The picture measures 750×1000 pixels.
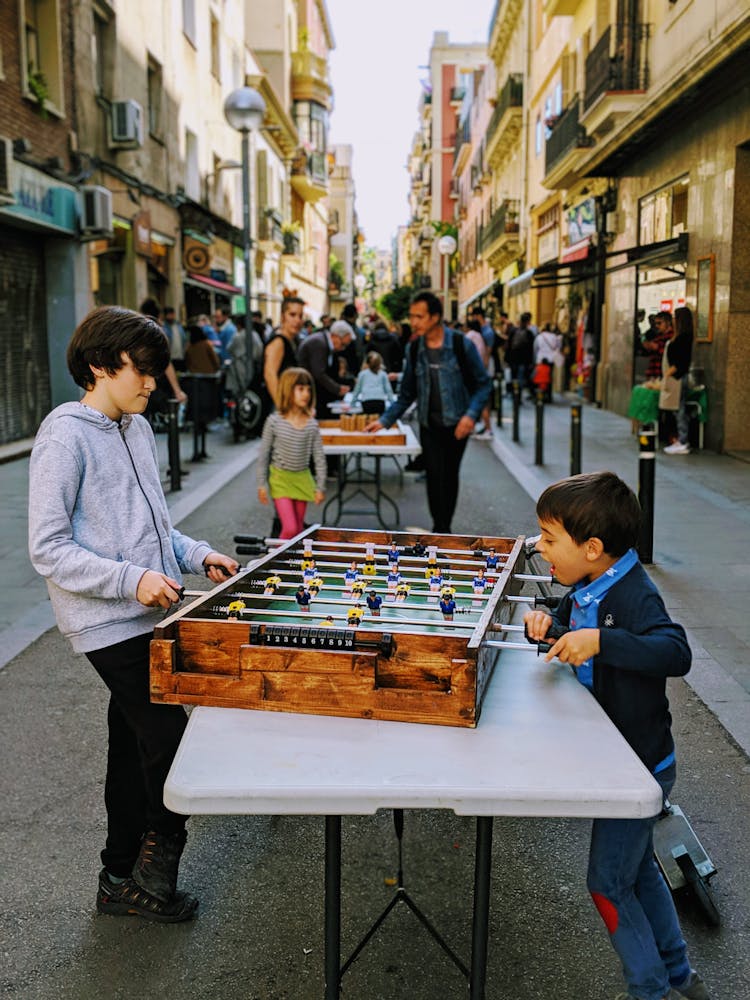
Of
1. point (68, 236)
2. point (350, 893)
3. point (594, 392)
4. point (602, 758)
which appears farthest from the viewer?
point (594, 392)

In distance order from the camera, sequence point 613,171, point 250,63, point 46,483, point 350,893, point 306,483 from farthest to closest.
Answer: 1. point 250,63
2. point 613,171
3. point 306,483
4. point 350,893
5. point 46,483

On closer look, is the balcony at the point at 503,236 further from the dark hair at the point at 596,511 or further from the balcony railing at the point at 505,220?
the dark hair at the point at 596,511

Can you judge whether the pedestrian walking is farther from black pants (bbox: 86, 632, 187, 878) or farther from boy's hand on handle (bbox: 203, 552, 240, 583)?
black pants (bbox: 86, 632, 187, 878)

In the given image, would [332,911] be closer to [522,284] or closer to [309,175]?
[522,284]

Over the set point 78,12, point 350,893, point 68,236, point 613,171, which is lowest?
point 350,893

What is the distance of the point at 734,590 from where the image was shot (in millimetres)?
7051

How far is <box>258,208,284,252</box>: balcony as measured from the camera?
36875 mm

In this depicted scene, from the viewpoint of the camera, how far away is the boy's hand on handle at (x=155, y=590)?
9.13ft

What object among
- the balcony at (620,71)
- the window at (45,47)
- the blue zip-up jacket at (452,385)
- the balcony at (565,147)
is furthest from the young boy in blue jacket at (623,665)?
the balcony at (565,147)

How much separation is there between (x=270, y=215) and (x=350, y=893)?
3615cm

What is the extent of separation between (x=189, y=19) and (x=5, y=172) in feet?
44.2

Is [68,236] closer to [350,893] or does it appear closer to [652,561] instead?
[652,561]

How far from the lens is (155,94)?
21875 millimetres

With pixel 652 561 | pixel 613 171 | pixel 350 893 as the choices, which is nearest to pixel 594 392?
pixel 613 171
